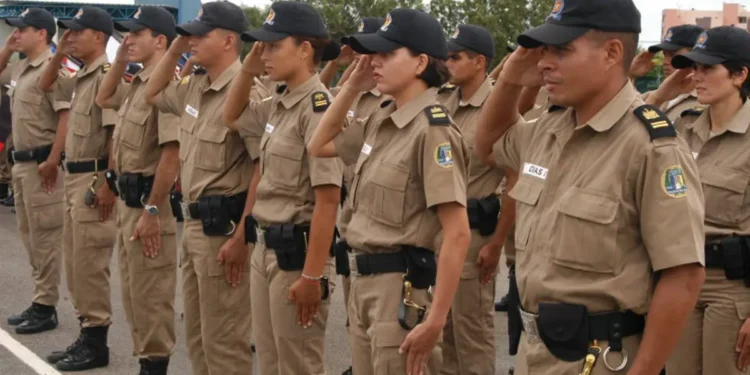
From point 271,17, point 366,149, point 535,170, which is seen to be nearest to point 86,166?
point 271,17

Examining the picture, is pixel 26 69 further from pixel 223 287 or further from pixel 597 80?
pixel 597 80

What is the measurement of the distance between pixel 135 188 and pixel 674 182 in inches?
157

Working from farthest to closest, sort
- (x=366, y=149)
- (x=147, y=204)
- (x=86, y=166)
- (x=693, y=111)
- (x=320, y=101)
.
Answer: (x=86, y=166), (x=147, y=204), (x=693, y=111), (x=320, y=101), (x=366, y=149)

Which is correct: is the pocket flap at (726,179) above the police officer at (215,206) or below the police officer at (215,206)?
above

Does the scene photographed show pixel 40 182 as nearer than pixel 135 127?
No

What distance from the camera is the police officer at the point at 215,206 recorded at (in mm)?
5301

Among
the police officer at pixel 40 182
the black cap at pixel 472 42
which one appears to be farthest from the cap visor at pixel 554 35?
the police officer at pixel 40 182

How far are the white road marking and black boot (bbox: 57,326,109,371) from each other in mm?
96

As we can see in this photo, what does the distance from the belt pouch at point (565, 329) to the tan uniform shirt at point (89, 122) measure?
4.44 metres

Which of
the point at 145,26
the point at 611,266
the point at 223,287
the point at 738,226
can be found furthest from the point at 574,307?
the point at 145,26

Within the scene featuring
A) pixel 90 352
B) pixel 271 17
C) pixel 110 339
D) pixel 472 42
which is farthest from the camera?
pixel 110 339

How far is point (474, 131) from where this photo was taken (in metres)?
6.02

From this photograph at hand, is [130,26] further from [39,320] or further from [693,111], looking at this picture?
[693,111]

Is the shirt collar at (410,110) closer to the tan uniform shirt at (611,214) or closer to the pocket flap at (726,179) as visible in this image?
the tan uniform shirt at (611,214)
